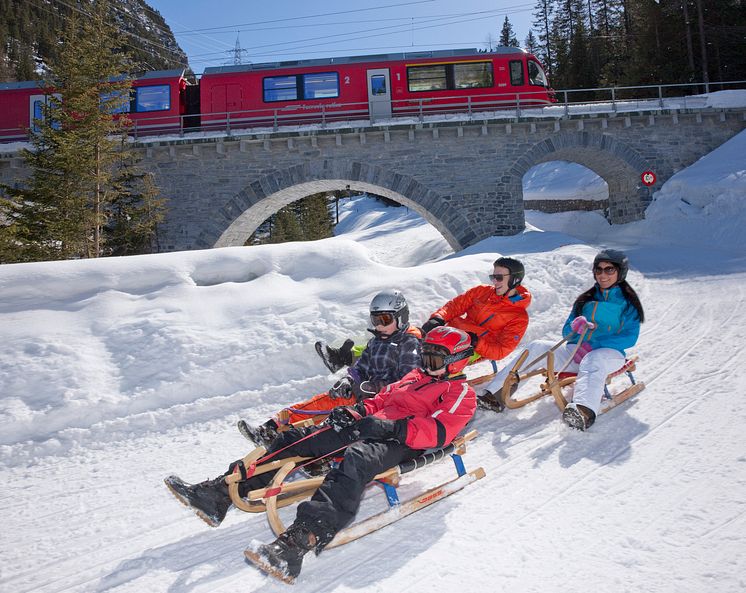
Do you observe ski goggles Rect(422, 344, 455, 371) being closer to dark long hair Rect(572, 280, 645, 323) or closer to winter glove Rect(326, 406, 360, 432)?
winter glove Rect(326, 406, 360, 432)

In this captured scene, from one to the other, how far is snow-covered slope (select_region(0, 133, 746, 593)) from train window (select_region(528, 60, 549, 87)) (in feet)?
35.5

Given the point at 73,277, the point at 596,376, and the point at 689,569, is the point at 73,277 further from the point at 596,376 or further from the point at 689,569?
the point at 689,569

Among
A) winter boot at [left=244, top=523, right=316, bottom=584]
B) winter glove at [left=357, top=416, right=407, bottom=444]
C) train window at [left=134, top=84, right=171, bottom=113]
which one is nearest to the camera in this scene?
winter boot at [left=244, top=523, right=316, bottom=584]

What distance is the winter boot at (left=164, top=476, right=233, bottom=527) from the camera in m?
3.04

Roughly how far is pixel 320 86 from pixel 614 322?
15346 mm

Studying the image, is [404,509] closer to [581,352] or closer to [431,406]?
[431,406]

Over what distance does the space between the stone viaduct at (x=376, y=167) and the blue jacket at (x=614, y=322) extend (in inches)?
524

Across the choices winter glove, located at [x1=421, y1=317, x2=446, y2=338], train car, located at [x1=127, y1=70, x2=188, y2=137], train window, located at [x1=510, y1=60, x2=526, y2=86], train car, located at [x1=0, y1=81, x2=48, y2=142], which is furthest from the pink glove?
train car, located at [x1=0, y1=81, x2=48, y2=142]

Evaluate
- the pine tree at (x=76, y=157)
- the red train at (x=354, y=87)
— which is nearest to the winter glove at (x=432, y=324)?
the pine tree at (x=76, y=157)

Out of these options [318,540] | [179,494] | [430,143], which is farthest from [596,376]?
[430,143]

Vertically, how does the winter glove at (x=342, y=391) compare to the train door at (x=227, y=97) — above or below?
below

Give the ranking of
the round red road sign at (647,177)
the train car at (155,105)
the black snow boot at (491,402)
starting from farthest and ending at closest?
the round red road sign at (647,177)
the train car at (155,105)
the black snow boot at (491,402)

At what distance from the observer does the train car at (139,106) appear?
17.9 meters

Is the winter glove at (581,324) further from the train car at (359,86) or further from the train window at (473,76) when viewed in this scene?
the train window at (473,76)
